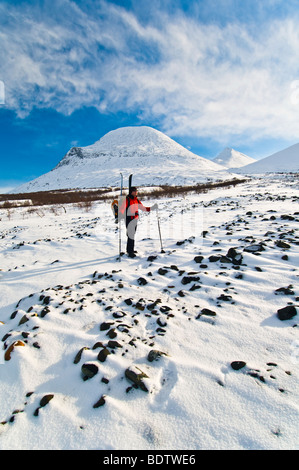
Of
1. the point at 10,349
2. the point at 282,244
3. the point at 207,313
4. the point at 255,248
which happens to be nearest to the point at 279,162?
the point at 282,244

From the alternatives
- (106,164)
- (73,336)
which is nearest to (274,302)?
(73,336)

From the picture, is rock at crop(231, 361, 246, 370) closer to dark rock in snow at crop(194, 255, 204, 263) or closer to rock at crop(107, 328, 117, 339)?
rock at crop(107, 328, 117, 339)

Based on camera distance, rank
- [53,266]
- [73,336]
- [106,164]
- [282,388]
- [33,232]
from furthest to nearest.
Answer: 1. [106,164]
2. [33,232]
3. [53,266]
4. [73,336]
5. [282,388]

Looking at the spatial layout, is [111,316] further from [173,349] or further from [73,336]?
[173,349]

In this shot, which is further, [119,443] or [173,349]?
[173,349]

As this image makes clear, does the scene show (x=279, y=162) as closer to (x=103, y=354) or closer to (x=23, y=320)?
(x=103, y=354)

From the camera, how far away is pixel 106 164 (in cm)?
12462

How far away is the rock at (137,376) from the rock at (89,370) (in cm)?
42

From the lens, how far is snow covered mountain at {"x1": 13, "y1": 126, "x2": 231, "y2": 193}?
87.2 meters

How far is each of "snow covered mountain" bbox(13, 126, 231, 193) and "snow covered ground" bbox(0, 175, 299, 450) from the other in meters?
71.4

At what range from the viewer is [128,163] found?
387ft

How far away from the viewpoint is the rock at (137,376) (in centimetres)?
244

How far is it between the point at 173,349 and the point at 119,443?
1261 millimetres

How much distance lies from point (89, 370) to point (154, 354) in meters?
0.87
